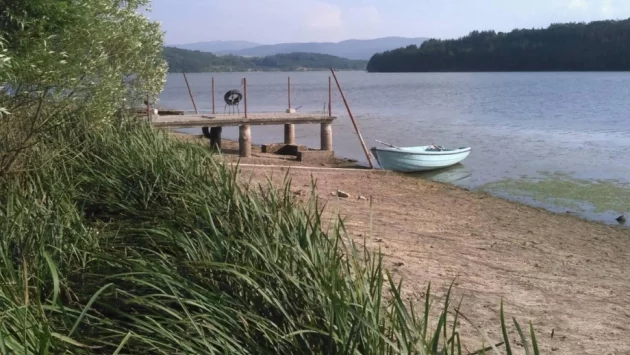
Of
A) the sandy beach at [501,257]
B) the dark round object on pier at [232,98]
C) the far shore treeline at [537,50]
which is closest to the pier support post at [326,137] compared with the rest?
the dark round object on pier at [232,98]

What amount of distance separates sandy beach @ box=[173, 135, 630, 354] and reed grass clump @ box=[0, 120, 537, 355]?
645 millimetres

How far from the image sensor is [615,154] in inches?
944

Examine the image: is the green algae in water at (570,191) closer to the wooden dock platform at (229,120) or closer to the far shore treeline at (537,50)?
the wooden dock platform at (229,120)

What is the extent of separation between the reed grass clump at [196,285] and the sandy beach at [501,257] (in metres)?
0.64

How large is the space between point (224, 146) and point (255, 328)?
2105cm

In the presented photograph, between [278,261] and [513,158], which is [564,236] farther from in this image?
[513,158]

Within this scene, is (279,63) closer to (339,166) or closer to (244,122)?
(244,122)

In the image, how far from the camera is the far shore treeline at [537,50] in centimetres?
9100

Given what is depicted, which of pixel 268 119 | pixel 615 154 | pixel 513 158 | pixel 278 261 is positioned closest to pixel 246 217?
pixel 278 261

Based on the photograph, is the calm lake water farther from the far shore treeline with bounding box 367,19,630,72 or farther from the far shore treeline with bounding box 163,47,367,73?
the far shore treeline with bounding box 163,47,367,73

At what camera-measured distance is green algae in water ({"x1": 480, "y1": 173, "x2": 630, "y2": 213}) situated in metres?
15.6

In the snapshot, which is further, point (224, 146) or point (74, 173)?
point (224, 146)

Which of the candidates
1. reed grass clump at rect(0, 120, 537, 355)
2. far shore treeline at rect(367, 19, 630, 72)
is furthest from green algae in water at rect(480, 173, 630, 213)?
far shore treeline at rect(367, 19, 630, 72)

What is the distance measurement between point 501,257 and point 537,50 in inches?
3854
